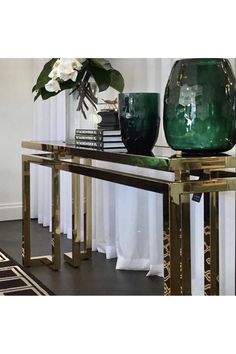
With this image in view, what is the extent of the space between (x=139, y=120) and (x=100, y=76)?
49 cm

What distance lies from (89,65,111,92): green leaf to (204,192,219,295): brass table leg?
1.71 feet

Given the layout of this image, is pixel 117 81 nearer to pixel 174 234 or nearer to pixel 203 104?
pixel 203 104

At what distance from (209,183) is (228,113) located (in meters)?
0.16

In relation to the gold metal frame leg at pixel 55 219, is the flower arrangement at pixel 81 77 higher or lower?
higher

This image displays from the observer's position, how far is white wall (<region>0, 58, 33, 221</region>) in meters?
2.04

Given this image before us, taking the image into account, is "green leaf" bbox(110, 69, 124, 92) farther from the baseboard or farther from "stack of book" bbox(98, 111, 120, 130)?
the baseboard

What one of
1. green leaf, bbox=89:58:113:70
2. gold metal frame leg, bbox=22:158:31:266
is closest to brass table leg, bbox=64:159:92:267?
gold metal frame leg, bbox=22:158:31:266

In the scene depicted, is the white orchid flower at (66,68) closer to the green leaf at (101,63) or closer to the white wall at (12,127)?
the green leaf at (101,63)

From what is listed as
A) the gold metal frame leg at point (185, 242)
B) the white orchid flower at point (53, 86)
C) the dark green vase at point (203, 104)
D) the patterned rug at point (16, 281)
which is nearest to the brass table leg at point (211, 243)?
the gold metal frame leg at point (185, 242)

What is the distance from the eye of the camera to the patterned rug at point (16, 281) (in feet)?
5.39

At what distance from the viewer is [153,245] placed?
1.79m

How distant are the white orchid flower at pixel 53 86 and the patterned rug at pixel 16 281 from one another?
64 centimetres

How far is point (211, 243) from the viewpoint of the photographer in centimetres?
140
